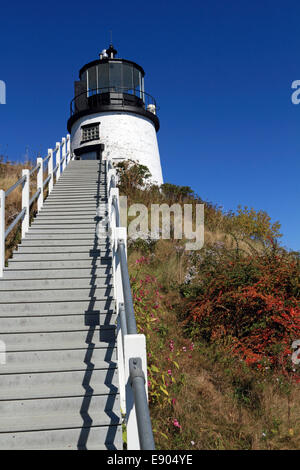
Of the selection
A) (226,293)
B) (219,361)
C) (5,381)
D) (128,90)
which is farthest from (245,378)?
(128,90)

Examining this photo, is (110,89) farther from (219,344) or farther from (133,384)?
(133,384)

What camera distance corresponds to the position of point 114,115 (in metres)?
20.4

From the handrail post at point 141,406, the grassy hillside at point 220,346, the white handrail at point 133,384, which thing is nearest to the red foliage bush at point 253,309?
the grassy hillside at point 220,346

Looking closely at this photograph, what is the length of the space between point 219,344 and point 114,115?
1720 cm

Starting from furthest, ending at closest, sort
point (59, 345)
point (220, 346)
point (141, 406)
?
point (220, 346) → point (59, 345) → point (141, 406)

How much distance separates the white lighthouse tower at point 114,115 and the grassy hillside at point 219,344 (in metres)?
12.3

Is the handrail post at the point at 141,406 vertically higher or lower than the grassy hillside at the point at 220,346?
higher

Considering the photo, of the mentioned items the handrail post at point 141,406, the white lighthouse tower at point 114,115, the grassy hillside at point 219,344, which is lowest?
the grassy hillside at point 219,344

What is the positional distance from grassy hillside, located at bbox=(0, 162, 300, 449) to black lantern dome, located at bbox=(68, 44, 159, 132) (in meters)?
13.9

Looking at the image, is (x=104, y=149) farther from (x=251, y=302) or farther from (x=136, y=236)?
(x=251, y=302)

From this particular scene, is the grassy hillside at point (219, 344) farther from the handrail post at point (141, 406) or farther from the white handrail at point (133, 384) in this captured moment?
the handrail post at point (141, 406)

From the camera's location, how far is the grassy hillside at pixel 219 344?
407cm

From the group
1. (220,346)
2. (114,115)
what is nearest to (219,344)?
(220,346)

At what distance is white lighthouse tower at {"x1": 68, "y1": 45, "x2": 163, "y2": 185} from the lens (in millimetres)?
20359
